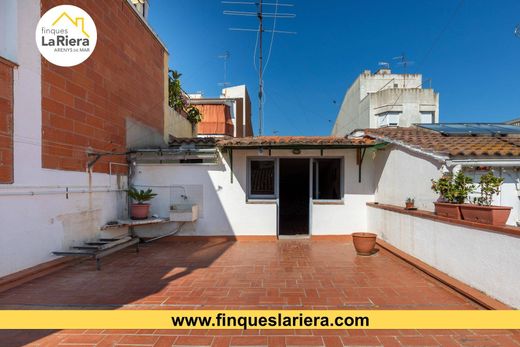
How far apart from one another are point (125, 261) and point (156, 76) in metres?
6.22

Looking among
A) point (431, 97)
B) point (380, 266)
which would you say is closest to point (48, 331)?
point (380, 266)

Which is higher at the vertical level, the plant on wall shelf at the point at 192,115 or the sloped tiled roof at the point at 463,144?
the plant on wall shelf at the point at 192,115

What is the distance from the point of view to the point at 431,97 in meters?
17.5

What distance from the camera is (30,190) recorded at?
4.59m

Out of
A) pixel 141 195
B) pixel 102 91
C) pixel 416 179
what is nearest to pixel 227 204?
pixel 141 195

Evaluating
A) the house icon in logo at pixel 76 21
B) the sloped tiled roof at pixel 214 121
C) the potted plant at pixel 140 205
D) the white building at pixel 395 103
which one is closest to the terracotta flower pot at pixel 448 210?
the potted plant at pixel 140 205

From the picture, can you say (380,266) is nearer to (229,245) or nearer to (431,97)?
(229,245)

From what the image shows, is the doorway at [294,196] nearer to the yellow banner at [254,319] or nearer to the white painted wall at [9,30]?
the yellow banner at [254,319]

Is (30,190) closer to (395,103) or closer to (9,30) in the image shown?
(9,30)

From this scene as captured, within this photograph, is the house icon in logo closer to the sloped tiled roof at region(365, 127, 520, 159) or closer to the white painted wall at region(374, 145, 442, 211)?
the sloped tiled roof at region(365, 127, 520, 159)

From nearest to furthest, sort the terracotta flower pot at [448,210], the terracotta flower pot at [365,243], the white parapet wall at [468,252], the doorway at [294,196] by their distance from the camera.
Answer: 1. the white parapet wall at [468,252]
2. the terracotta flower pot at [448,210]
3. the terracotta flower pot at [365,243]
4. the doorway at [294,196]

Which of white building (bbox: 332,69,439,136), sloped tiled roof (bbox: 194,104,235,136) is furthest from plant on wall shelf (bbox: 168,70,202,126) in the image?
white building (bbox: 332,69,439,136)

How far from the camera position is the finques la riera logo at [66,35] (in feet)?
16.4

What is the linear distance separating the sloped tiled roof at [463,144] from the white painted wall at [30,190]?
23.5 feet
